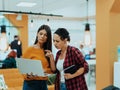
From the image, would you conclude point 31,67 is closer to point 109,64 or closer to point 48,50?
point 48,50

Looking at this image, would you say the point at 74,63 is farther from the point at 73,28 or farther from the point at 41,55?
the point at 73,28

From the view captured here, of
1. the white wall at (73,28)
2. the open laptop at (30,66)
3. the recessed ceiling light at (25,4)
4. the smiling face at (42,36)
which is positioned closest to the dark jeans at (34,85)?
the open laptop at (30,66)

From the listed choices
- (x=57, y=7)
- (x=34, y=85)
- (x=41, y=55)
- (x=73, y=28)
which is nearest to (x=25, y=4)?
(x=57, y=7)

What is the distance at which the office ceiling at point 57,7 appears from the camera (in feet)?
26.3

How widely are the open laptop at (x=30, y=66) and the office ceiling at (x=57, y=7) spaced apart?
5282mm

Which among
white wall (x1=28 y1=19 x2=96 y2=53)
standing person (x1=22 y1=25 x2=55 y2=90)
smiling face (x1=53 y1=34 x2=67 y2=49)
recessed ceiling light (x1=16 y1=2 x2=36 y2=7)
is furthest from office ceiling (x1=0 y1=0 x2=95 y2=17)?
smiling face (x1=53 y1=34 x2=67 y2=49)

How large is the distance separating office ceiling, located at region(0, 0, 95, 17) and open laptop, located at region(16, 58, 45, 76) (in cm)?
528

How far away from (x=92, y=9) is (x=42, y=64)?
1077 cm

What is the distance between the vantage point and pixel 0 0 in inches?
302

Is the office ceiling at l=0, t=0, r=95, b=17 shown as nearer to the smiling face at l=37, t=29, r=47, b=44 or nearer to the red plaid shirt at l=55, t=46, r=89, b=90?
the smiling face at l=37, t=29, r=47, b=44

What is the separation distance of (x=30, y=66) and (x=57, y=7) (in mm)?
6743

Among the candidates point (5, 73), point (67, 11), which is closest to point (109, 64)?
point (5, 73)

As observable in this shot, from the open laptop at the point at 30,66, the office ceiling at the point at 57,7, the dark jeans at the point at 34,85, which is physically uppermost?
the office ceiling at the point at 57,7

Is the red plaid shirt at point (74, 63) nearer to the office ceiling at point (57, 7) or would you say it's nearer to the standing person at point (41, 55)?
the standing person at point (41, 55)
